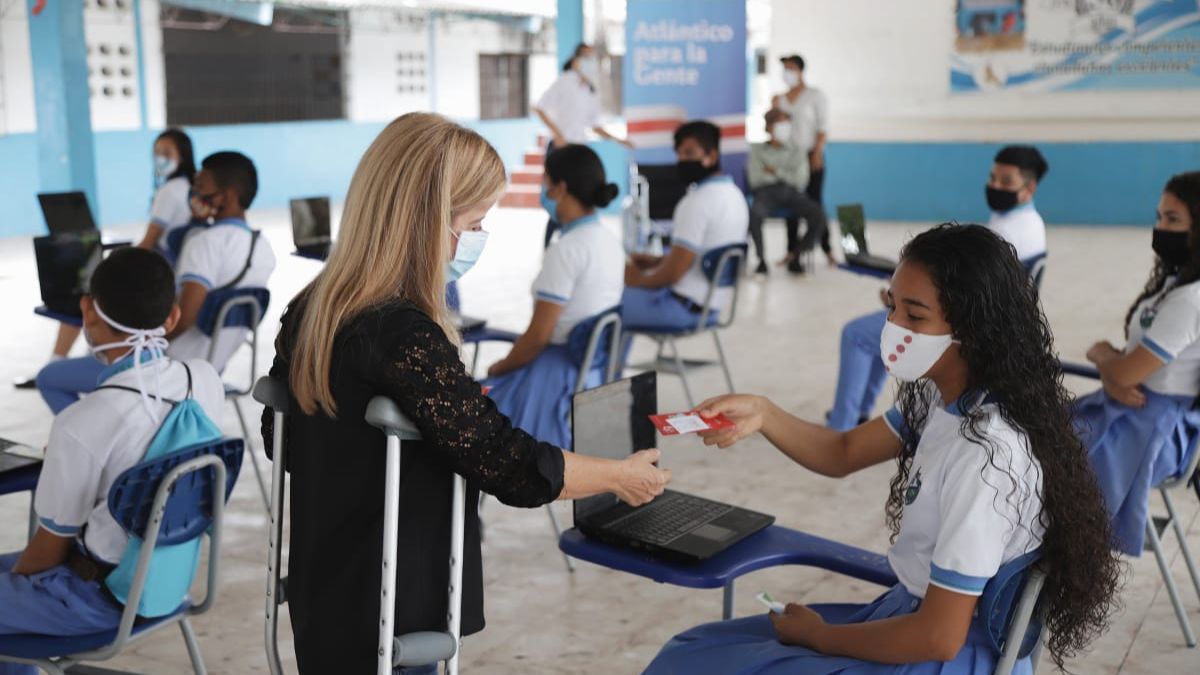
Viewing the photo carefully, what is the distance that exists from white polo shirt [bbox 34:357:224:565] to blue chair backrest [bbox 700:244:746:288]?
285 cm

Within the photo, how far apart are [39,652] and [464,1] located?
12869 mm

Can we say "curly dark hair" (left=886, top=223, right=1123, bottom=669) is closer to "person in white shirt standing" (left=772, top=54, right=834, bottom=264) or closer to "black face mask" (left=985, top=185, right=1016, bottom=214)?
"black face mask" (left=985, top=185, right=1016, bottom=214)

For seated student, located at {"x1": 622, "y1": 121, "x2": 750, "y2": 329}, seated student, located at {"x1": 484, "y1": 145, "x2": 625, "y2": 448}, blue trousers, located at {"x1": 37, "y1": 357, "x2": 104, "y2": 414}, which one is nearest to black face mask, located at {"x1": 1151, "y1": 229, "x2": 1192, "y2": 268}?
seated student, located at {"x1": 484, "y1": 145, "x2": 625, "y2": 448}

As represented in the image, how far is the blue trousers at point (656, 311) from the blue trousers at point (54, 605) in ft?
9.29

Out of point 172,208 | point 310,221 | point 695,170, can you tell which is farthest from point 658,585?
point 172,208

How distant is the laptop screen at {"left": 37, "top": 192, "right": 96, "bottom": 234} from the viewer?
5363 millimetres

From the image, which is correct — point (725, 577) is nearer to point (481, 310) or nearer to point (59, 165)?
point (481, 310)

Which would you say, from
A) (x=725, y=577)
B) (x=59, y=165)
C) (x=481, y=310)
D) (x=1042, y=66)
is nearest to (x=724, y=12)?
(x=481, y=310)

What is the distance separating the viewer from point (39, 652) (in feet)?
7.11

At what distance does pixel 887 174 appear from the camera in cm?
1217

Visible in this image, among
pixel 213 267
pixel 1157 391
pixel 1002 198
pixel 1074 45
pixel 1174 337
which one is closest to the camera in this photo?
pixel 1174 337

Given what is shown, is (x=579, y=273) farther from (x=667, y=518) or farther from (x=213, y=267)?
(x=667, y=518)

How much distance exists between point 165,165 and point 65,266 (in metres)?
1.63

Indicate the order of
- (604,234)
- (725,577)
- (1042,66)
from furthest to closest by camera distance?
(1042,66)
(604,234)
(725,577)
